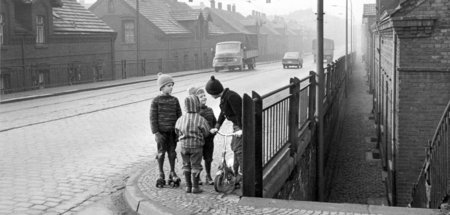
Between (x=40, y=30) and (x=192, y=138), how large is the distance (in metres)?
23.7

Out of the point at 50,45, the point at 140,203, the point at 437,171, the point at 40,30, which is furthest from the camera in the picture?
the point at 50,45

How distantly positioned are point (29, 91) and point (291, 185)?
19812mm

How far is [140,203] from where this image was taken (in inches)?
240

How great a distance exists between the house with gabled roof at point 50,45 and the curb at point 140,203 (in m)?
19.1

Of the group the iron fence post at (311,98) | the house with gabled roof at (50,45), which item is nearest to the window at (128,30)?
the house with gabled roof at (50,45)

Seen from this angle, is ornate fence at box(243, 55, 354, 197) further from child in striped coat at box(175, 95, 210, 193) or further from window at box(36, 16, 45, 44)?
window at box(36, 16, 45, 44)

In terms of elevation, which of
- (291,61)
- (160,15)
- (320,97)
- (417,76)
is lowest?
(320,97)

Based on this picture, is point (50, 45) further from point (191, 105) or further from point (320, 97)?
point (191, 105)

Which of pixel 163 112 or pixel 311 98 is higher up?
pixel 163 112

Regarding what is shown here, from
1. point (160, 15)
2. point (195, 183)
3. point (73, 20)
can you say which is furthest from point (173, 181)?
point (160, 15)

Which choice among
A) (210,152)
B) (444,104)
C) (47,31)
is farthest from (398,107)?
(47,31)

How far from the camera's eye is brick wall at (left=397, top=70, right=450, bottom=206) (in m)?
10.1

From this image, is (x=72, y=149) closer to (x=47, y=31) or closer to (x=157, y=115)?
(x=157, y=115)

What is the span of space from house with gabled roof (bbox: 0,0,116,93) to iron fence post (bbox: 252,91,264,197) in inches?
789
